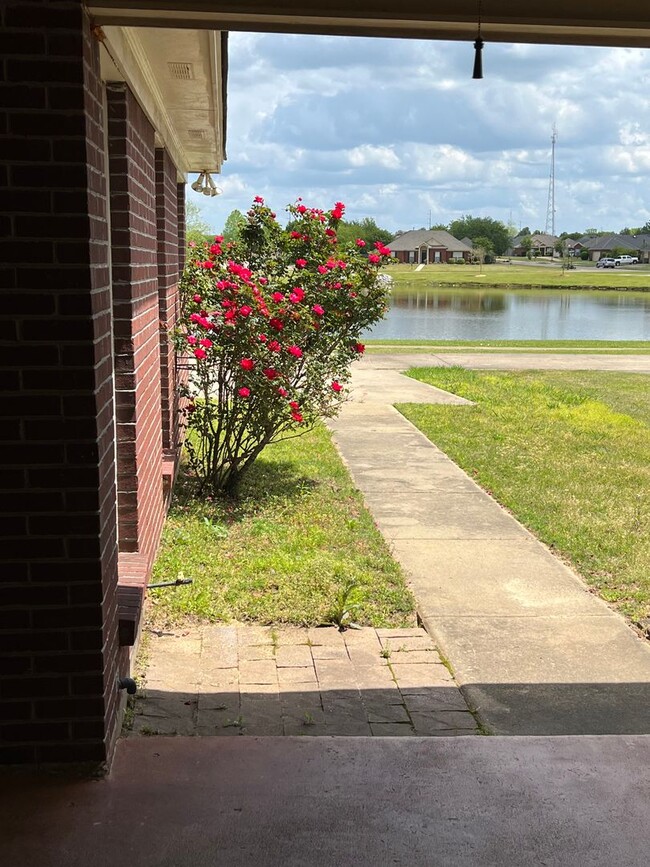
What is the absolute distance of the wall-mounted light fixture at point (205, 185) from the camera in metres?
10.5

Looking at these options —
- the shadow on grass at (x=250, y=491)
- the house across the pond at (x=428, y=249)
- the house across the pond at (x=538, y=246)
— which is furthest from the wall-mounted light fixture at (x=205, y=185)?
the house across the pond at (x=538, y=246)

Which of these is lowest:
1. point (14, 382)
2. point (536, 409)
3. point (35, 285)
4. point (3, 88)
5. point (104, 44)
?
point (536, 409)

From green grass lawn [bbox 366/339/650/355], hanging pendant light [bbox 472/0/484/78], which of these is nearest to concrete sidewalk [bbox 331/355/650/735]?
hanging pendant light [bbox 472/0/484/78]

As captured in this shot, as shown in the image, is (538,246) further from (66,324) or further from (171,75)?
(66,324)

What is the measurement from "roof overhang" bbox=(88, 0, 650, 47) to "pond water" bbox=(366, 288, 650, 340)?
17.3 m

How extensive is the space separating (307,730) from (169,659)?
94 centimetres

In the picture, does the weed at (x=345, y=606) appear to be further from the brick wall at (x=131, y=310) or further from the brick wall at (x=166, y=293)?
the brick wall at (x=166, y=293)

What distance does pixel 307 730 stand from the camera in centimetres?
371

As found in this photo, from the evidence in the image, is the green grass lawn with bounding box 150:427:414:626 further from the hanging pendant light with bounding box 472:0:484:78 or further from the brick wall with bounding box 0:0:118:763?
the hanging pendant light with bounding box 472:0:484:78

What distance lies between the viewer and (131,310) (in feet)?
14.0

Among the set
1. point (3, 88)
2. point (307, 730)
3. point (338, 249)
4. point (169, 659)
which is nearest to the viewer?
point (3, 88)

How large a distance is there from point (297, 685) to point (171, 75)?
3343 mm

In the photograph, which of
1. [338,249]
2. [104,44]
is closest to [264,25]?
[104,44]

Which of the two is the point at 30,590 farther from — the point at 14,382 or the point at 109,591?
the point at 14,382
